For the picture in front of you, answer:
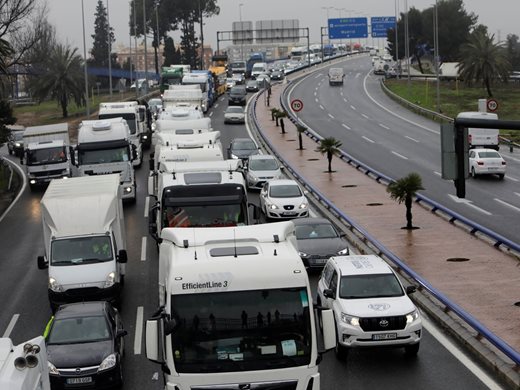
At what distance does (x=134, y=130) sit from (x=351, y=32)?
84.8 metres

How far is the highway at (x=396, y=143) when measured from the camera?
36656 millimetres

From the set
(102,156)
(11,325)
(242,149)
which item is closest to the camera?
(11,325)

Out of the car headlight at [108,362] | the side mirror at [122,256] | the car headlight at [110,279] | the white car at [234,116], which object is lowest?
the car headlight at [108,362]

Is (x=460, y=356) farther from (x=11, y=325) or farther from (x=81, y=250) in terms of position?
(x=11, y=325)

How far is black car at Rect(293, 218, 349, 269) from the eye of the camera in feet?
81.8

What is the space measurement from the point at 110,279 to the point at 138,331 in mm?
2097

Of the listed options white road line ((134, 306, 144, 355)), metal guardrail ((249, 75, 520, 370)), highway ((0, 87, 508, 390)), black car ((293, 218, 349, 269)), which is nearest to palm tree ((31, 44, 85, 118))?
metal guardrail ((249, 75, 520, 370))

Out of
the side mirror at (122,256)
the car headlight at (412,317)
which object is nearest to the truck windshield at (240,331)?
the car headlight at (412,317)

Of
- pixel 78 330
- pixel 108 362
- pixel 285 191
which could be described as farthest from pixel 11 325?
pixel 285 191

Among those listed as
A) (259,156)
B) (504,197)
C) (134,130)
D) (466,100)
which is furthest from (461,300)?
(466,100)

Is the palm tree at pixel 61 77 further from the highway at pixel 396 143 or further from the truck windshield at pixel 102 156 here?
the truck windshield at pixel 102 156

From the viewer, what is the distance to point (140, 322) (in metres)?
21.5

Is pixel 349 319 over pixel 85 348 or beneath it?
over

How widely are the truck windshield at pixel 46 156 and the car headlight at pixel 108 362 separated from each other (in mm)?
28105
